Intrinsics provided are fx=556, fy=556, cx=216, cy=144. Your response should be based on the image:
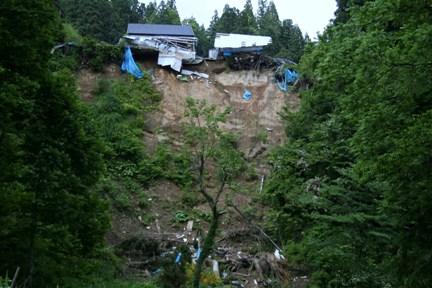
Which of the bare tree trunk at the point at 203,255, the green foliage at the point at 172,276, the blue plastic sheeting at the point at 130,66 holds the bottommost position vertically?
the green foliage at the point at 172,276

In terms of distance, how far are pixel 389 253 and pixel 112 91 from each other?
2293cm

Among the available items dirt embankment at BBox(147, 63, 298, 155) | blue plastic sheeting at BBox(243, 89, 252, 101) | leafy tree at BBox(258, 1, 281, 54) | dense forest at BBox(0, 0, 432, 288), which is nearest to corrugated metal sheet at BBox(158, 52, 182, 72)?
dirt embankment at BBox(147, 63, 298, 155)

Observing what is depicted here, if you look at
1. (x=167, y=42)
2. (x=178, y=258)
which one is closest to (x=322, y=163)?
(x=178, y=258)

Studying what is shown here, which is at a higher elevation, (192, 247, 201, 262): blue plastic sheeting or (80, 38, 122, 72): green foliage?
(80, 38, 122, 72): green foliage

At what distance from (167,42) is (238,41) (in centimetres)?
507

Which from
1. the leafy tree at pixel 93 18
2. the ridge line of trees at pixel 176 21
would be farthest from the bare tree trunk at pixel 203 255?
the leafy tree at pixel 93 18

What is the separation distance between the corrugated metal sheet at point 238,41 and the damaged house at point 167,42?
72.1 inches

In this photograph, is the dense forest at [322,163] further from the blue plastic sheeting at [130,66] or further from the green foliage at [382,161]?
the blue plastic sheeting at [130,66]

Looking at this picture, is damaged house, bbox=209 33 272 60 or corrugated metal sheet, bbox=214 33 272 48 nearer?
damaged house, bbox=209 33 272 60

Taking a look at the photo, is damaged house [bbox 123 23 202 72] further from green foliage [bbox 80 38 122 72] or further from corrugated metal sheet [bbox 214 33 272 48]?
corrugated metal sheet [bbox 214 33 272 48]

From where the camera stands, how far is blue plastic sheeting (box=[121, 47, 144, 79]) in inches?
1340

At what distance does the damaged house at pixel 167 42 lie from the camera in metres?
35.7

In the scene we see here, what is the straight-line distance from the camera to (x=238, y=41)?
3841 centimetres

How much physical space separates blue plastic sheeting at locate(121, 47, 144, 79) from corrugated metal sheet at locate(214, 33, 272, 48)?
20.2 feet
